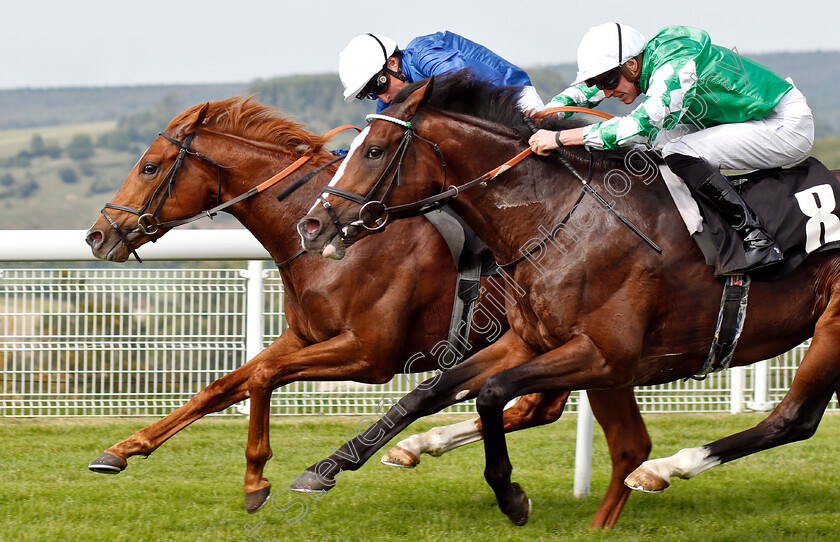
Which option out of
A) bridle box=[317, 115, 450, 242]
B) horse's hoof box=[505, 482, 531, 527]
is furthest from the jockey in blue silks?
horse's hoof box=[505, 482, 531, 527]

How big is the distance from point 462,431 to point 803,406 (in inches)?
53.9

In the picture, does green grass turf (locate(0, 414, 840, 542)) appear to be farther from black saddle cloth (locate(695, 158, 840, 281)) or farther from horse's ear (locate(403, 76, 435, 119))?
horse's ear (locate(403, 76, 435, 119))

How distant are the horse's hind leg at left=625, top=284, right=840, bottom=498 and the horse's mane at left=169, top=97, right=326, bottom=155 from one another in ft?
6.98

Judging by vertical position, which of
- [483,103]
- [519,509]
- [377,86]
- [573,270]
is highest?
[483,103]

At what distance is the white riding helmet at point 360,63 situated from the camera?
14.4 ft

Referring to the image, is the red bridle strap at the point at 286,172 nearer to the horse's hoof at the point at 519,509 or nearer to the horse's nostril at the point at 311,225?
the horse's nostril at the point at 311,225

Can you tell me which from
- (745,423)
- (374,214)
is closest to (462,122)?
(374,214)

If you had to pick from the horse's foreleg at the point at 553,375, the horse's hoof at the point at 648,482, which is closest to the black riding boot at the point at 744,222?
the horse's foreleg at the point at 553,375

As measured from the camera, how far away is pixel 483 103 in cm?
362

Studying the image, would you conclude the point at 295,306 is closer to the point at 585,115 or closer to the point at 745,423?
the point at 585,115

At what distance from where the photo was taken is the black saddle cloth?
11.4ft

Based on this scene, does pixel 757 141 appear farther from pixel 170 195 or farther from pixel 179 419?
pixel 179 419

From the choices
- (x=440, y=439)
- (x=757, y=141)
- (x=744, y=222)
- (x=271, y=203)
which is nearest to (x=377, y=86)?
(x=271, y=203)

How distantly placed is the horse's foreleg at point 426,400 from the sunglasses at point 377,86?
1.37m
